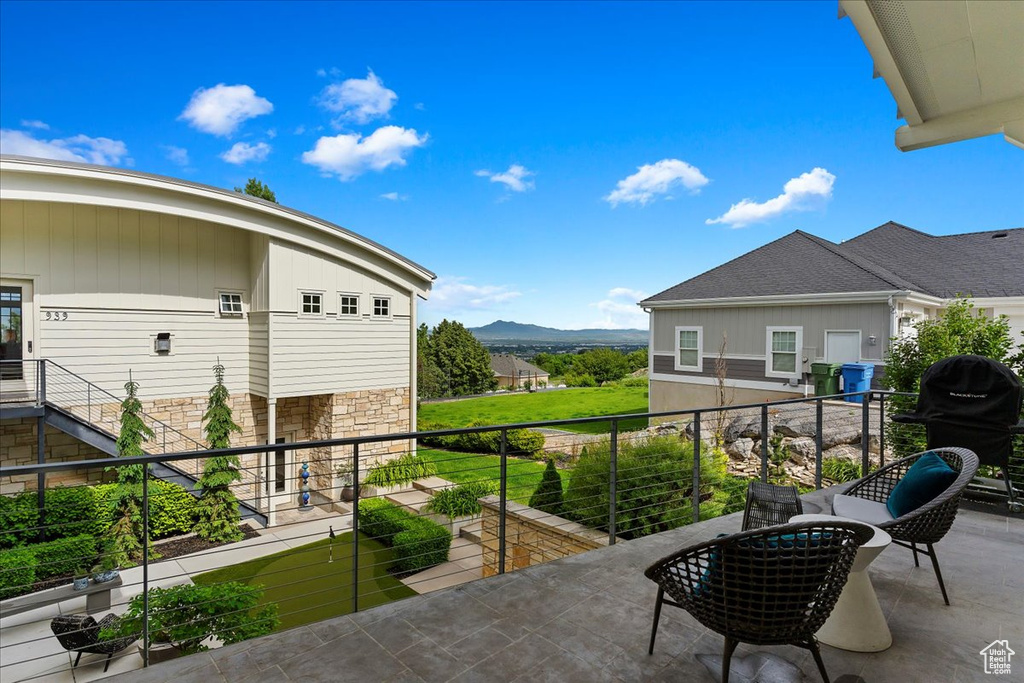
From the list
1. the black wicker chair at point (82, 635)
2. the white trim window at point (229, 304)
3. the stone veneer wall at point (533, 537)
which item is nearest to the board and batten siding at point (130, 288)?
the white trim window at point (229, 304)

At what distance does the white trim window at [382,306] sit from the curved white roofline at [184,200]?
0.54 metres

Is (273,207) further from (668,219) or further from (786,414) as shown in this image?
(668,219)

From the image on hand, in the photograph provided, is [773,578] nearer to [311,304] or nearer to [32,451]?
[311,304]

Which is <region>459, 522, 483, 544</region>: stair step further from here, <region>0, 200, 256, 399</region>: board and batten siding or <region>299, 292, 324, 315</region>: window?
<region>0, 200, 256, 399</region>: board and batten siding

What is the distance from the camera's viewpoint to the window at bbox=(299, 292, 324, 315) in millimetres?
12164

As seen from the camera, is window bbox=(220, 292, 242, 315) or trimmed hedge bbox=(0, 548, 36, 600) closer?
trimmed hedge bbox=(0, 548, 36, 600)

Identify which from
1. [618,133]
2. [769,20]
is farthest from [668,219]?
[769,20]

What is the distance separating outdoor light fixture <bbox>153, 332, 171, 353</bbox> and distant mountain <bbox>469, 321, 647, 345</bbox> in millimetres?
81101

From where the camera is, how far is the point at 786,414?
428 inches

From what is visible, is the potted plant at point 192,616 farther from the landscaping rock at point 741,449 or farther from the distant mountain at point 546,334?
the distant mountain at point 546,334

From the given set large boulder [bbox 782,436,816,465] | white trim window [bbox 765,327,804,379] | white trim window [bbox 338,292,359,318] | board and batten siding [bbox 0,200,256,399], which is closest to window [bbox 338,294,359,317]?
white trim window [bbox 338,292,359,318]

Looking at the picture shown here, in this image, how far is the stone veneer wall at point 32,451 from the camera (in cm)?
977

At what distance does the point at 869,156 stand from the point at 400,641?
3267 cm

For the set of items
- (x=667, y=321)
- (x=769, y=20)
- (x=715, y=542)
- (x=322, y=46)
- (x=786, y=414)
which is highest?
(x=322, y=46)
